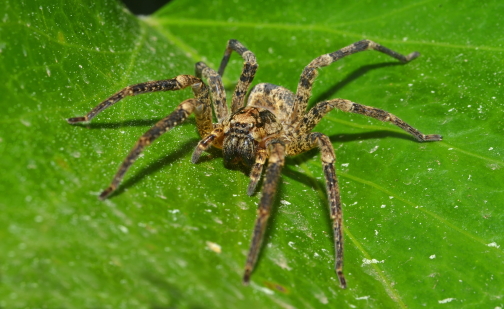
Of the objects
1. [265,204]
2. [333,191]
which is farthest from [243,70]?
[265,204]

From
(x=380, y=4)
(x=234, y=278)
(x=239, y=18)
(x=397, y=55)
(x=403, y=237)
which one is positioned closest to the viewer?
(x=234, y=278)

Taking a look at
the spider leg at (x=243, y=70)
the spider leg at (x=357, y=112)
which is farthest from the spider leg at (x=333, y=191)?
the spider leg at (x=243, y=70)

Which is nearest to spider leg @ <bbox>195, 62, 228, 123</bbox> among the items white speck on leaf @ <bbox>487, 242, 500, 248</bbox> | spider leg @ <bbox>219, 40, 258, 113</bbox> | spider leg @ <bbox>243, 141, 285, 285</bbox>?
spider leg @ <bbox>219, 40, 258, 113</bbox>

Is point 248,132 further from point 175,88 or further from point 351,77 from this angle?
point 351,77

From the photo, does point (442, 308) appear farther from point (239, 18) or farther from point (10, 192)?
point (239, 18)

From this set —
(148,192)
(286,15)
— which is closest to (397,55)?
(286,15)
